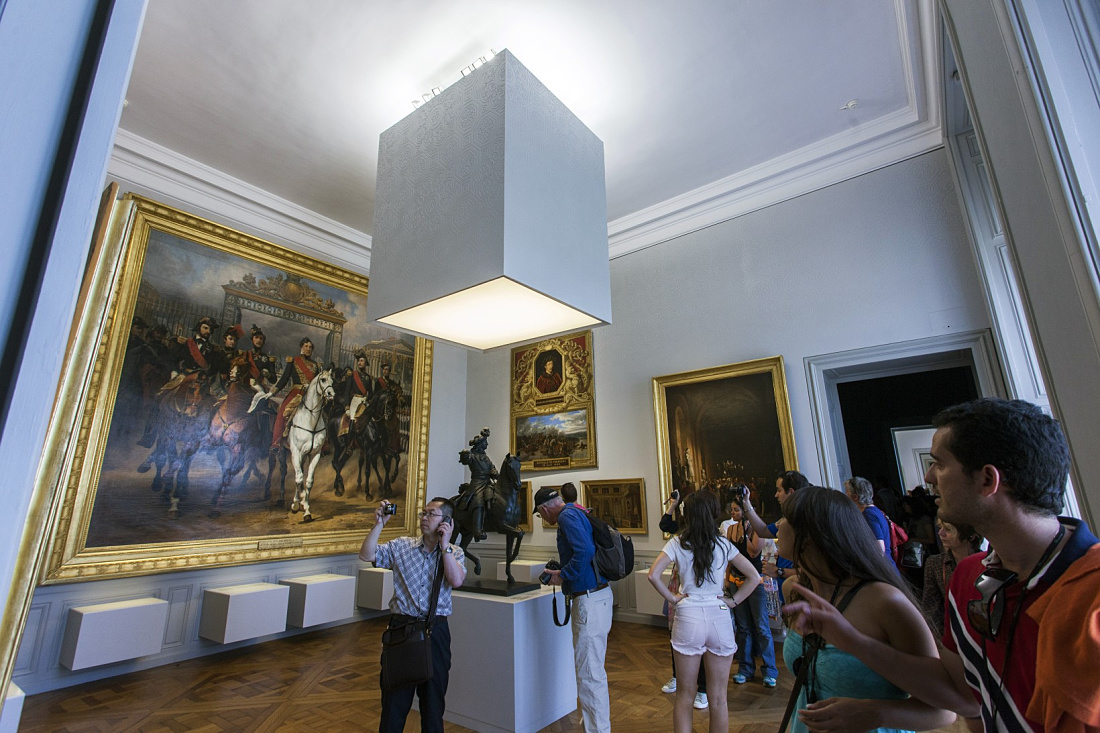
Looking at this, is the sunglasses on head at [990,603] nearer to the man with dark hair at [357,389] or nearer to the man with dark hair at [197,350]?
the man with dark hair at [197,350]

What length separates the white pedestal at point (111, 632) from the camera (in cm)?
560

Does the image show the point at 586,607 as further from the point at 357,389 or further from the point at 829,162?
the point at 829,162

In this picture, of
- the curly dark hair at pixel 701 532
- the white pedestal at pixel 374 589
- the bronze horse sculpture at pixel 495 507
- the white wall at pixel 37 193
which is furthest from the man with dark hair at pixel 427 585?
the white pedestal at pixel 374 589

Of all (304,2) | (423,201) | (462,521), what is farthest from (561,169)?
(462,521)

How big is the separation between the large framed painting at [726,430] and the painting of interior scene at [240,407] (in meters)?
4.72

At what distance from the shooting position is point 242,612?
6602mm

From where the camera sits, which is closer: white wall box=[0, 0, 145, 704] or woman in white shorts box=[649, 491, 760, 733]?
white wall box=[0, 0, 145, 704]

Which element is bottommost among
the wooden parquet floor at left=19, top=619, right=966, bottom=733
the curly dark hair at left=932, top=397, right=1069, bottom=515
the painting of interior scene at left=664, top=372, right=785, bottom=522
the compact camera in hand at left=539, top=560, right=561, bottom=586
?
the wooden parquet floor at left=19, top=619, right=966, bottom=733

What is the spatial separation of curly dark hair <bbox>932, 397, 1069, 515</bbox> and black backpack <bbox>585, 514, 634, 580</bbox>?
125 inches

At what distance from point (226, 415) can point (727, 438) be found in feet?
23.4

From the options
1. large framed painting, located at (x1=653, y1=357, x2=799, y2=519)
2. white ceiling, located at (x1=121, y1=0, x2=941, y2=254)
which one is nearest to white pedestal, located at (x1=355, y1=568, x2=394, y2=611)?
large framed painting, located at (x1=653, y1=357, x2=799, y2=519)

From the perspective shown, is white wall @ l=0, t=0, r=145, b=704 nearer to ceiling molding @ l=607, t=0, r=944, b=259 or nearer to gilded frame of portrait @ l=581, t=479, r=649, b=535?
ceiling molding @ l=607, t=0, r=944, b=259

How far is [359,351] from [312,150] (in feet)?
10.8

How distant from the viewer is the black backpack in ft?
14.1
